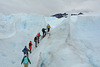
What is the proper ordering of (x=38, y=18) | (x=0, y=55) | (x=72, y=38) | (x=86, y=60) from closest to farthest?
1. (x=86, y=60)
2. (x=72, y=38)
3. (x=0, y=55)
4. (x=38, y=18)

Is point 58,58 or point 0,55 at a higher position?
point 58,58

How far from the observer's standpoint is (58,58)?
5293 mm

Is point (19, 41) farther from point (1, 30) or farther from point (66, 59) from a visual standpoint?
point (66, 59)

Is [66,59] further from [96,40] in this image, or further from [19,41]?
[19,41]

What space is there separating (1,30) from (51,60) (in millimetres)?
8133

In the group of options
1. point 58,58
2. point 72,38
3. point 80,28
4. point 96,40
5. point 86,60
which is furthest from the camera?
point 80,28

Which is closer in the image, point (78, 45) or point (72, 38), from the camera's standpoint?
point (78, 45)

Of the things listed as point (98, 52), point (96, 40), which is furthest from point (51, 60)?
point (96, 40)

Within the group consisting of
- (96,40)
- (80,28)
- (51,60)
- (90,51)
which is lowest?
(51,60)

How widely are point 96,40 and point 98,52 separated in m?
0.90

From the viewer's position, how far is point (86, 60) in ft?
16.0

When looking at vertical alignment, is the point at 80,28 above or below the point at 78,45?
above

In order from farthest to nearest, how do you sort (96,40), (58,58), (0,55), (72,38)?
(0,55)
(72,38)
(96,40)
(58,58)

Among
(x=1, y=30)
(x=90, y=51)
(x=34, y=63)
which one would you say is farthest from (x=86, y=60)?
(x=1, y=30)
